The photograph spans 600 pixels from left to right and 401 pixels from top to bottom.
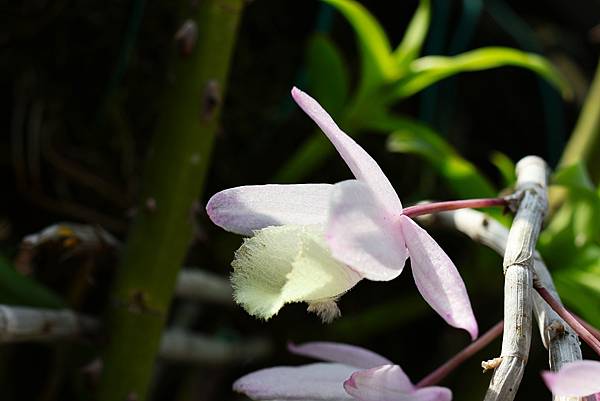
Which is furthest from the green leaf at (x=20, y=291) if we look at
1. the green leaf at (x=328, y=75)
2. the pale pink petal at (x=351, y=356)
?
the green leaf at (x=328, y=75)

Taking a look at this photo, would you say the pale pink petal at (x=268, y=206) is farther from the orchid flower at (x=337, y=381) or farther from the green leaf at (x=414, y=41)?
the green leaf at (x=414, y=41)

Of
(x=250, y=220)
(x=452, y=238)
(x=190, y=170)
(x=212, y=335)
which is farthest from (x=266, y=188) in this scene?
(x=452, y=238)

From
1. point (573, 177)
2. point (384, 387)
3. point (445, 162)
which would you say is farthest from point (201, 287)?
point (384, 387)

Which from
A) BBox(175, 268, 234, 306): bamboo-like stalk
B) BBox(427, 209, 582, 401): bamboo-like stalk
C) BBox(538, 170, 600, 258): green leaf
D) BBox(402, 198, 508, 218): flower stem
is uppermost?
BBox(402, 198, 508, 218): flower stem

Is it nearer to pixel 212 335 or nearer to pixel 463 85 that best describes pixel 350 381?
pixel 212 335

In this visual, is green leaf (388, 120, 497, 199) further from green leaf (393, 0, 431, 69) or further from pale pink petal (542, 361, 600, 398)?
pale pink petal (542, 361, 600, 398)

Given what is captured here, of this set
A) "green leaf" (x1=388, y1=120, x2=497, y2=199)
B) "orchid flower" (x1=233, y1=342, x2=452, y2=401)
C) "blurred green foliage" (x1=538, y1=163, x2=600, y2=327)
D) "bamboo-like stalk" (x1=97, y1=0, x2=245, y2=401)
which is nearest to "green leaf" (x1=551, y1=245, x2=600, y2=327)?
"blurred green foliage" (x1=538, y1=163, x2=600, y2=327)
